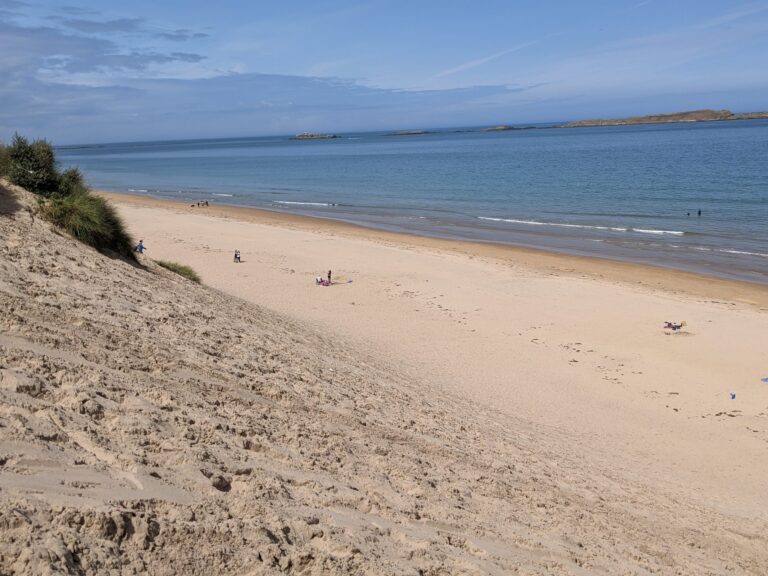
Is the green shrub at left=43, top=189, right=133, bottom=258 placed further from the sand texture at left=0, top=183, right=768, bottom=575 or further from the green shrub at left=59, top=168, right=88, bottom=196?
the sand texture at left=0, top=183, right=768, bottom=575

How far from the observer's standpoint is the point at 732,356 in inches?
516

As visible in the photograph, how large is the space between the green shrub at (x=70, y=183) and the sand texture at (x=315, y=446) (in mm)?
1063

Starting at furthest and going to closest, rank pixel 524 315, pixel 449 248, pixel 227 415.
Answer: pixel 449 248 → pixel 524 315 → pixel 227 415

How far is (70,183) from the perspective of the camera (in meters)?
11.5

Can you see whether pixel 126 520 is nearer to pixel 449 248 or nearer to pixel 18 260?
pixel 18 260

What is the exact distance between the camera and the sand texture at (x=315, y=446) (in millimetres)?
3881

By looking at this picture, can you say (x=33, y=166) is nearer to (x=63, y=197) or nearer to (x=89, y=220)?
(x=63, y=197)

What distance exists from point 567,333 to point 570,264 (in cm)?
910

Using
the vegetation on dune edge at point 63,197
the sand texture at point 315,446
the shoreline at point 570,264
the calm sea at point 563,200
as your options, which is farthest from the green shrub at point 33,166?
the calm sea at point 563,200

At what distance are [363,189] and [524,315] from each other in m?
37.2

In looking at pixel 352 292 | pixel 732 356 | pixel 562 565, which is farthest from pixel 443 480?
pixel 352 292

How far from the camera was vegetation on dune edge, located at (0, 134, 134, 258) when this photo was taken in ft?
33.5

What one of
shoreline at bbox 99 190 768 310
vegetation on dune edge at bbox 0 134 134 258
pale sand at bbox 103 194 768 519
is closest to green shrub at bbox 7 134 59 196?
vegetation on dune edge at bbox 0 134 134 258

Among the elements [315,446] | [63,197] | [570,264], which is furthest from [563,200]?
[315,446]
